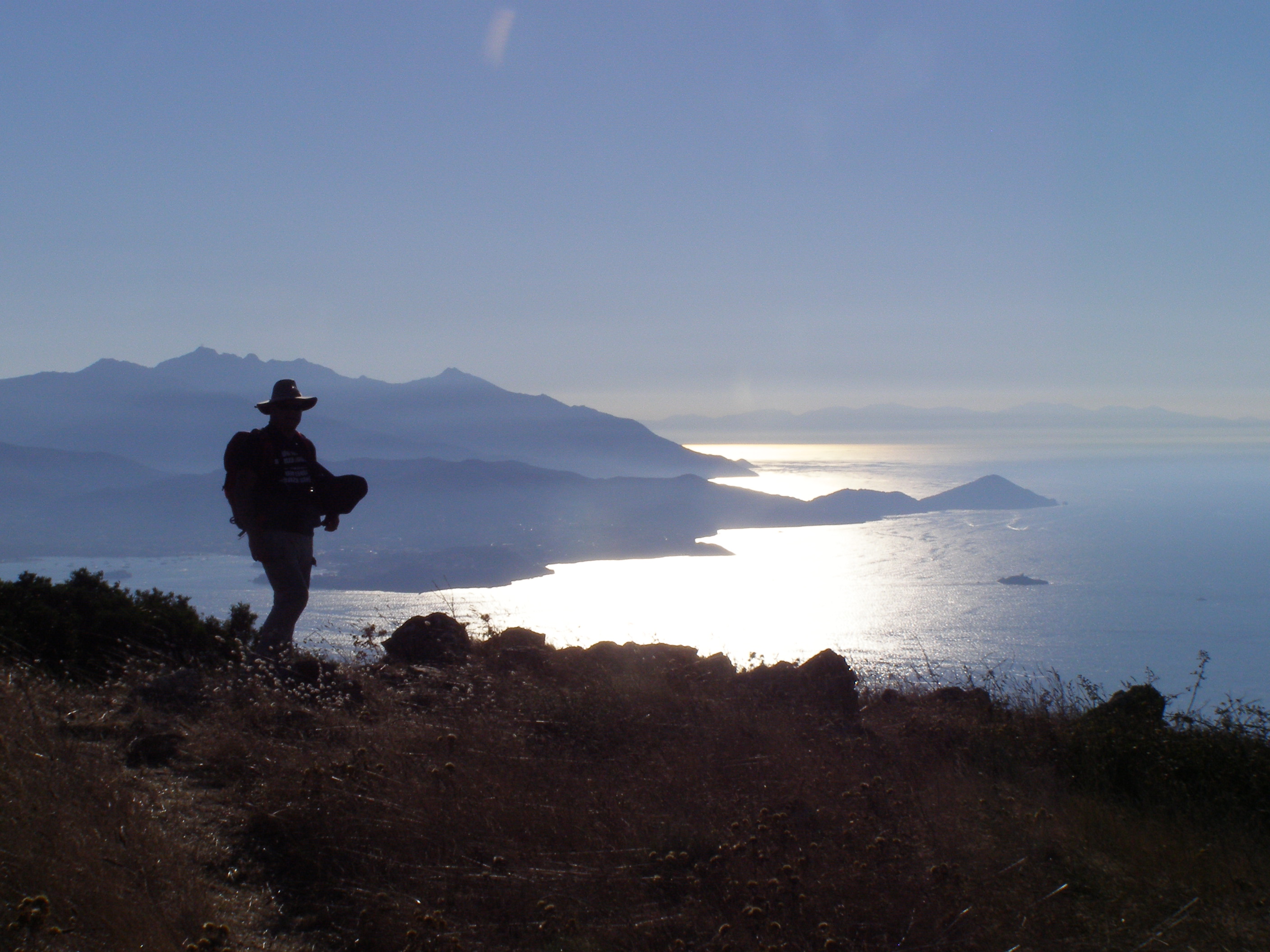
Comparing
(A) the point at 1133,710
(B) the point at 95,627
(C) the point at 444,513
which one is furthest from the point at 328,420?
(A) the point at 1133,710

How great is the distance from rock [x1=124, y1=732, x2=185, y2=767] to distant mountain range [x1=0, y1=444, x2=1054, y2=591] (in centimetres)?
1978

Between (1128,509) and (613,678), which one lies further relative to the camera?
(1128,509)

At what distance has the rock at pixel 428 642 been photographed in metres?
5.92

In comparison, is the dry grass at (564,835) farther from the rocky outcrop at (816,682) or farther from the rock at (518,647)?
the rock at (518,647)

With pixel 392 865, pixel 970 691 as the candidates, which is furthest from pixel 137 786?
pixel 970 691

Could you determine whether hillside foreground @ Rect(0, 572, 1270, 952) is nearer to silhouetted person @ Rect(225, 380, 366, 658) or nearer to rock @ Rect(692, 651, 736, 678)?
silhouetted person @ Rect(225, 380, 366, 658)

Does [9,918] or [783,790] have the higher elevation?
[9,918]

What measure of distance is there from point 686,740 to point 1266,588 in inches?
1884

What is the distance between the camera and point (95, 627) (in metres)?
5.60

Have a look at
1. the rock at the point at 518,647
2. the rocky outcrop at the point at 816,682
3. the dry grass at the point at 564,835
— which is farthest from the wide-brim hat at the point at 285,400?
the rocky outcrop at the point at 816,682

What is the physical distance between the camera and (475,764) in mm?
3549

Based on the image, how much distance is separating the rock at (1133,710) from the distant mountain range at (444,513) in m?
21.7

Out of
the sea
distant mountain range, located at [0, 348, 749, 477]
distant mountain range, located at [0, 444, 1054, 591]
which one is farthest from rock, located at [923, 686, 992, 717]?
distant mountain range, located at [0, 348, 749, 477]

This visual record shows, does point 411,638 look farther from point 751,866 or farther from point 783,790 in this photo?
point 751,866
